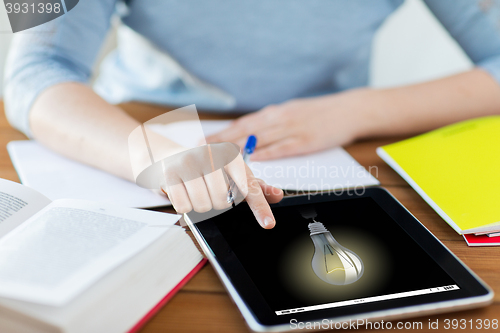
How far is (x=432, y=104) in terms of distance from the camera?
0.71 meters

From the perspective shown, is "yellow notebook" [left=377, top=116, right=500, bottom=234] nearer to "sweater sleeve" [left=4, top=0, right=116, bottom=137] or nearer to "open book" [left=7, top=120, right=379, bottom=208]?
"open book" [left=7, top=120, right=379, bottom=208]

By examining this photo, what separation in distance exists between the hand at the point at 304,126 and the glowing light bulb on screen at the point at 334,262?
0.78ft

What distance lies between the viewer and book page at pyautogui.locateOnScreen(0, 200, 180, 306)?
0.92ft

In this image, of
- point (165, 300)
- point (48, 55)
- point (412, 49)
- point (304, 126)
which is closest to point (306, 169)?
point (304, 126)

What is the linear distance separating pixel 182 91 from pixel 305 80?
0.28 metres

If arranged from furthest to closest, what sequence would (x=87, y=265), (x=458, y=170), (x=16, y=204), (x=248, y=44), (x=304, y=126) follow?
(x=248, y=44)
(x=304, y=126)
(x=458, y=170)
(x=16, y=204)
(x=87, y=265)

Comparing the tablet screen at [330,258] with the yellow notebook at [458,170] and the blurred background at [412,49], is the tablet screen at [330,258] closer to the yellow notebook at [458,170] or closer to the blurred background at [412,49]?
the yellow notebook at [458,170]

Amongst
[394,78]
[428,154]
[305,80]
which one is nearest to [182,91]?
[305,80]

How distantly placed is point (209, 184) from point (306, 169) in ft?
0.67

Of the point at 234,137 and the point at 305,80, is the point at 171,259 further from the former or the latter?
the point at 305,80

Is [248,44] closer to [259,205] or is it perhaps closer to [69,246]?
[259,205]

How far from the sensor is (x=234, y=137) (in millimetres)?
637

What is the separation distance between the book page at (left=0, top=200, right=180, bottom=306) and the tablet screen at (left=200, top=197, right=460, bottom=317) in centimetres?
9

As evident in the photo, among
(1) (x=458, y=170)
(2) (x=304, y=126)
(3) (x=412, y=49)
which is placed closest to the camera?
(1) (x=458, y=170)
